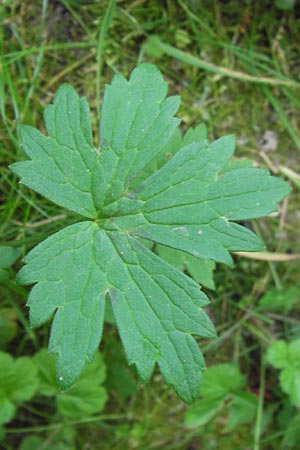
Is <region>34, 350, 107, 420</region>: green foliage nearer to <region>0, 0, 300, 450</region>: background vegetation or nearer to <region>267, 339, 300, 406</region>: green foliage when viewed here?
<region>0, 0, 300, 450</region>: background vegetation

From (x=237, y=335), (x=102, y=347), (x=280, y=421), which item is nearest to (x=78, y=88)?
(x=102, y=347)

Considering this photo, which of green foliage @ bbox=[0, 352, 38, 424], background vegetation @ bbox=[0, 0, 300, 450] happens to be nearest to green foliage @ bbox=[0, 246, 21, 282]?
background vegetation @ bbox=[0, 0, 300, 450]

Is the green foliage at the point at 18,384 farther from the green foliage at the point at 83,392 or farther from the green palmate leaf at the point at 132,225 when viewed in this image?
the green palmate leaf at the point at 132,225

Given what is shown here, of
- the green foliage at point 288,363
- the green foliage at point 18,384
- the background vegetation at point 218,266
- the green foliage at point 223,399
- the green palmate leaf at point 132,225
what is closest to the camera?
the green palmate leaf at point 132,225

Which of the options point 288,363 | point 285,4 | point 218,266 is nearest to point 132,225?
point 218,266

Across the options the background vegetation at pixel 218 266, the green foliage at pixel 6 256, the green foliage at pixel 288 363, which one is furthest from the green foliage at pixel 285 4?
the green foliage at pixel 6 256

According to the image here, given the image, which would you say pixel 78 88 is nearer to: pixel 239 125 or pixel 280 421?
pixel 239 125
